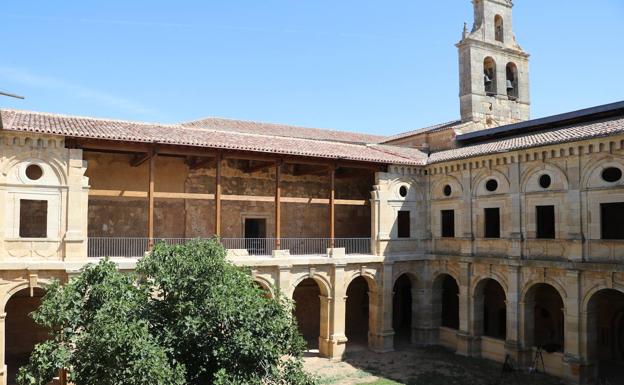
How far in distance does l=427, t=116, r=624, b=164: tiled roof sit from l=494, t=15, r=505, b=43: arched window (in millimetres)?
8008

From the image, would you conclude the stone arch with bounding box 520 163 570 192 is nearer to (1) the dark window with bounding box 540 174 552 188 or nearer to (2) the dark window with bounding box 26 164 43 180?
(1) the dark window with bounding box 540 174 552 188

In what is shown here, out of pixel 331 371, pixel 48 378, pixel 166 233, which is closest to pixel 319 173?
pixel 166 233

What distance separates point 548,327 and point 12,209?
20862mm

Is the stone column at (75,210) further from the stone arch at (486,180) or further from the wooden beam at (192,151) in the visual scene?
the stone arch at (486,180)

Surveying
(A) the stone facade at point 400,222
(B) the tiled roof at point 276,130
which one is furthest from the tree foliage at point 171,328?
(B) the tiled roof at point 276,130

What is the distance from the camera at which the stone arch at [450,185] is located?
21781 millimetres

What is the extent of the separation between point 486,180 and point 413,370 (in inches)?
316

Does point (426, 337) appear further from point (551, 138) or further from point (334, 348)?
point (551, 138)

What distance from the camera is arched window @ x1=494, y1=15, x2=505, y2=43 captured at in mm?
26875

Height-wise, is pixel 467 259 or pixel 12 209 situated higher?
pixel 12 209

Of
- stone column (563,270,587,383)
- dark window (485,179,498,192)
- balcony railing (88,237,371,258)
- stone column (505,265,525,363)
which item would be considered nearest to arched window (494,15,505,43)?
dark window (485,179,498,192)

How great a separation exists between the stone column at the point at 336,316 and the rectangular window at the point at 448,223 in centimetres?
519

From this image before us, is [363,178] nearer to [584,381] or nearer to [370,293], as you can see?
[370,293]

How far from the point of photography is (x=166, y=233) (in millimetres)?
21312
